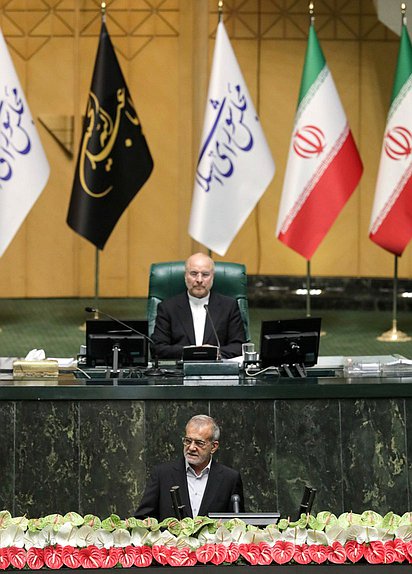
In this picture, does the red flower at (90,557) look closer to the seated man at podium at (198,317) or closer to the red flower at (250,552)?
the red flower at (250,552)

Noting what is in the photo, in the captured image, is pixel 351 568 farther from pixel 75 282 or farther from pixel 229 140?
pixel 75 282

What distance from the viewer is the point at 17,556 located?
4.38 meters

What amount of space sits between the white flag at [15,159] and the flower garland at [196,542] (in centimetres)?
656

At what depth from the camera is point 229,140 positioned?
10977mm

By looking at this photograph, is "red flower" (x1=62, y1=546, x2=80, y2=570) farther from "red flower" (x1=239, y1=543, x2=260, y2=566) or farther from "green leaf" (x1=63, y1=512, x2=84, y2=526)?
"red flower" (x1=239, y1=543, x2=260, y2=566)

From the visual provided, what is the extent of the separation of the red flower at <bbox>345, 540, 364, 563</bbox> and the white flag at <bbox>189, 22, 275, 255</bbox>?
21.9ft

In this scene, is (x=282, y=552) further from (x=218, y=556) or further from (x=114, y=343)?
(x=114, y=343)

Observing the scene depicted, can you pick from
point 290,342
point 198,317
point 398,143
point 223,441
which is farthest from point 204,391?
point 398,143

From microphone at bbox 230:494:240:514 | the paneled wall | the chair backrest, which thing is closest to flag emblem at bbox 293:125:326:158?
the paneled wall

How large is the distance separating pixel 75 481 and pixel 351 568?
2.63 meters

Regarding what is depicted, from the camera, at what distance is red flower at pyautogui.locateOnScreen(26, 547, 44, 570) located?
172 inches

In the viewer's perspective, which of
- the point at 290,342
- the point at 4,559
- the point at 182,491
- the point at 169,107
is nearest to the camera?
the point at 4,559

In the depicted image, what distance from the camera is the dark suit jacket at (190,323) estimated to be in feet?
27.8

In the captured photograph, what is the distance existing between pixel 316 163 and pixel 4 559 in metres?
7.35
